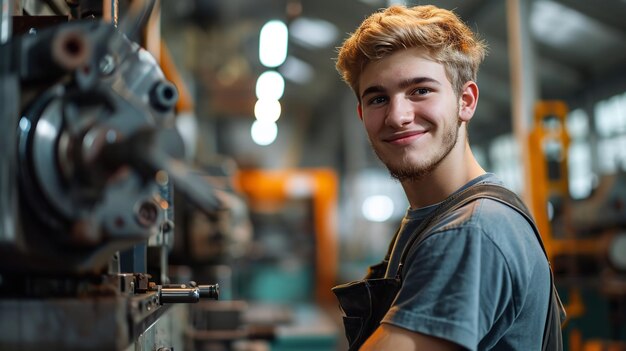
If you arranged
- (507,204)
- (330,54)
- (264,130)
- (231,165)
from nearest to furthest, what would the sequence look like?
(507,204) → (330,54) → (231,165) → (264,130)

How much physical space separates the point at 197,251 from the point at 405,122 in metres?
2.75

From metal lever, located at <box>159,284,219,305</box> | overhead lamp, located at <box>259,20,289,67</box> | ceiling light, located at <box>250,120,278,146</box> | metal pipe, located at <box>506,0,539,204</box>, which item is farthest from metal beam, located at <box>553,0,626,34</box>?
metal lever, located at <box>159,284,219,305</box>

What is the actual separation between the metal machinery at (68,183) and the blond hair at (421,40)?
513mm

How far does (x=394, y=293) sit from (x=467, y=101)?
0.41 metres

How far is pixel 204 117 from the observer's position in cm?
874

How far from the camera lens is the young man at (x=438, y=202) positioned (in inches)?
37.4

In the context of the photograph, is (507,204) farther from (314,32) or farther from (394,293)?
(314,32)

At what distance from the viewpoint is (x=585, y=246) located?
13.6 ft

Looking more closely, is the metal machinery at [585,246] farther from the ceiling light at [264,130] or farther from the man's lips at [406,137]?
the man's lips at [406,137]

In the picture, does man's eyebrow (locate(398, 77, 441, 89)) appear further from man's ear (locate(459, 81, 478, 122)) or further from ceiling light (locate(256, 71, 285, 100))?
ceiling light (locate(256, 71, 285, 100))

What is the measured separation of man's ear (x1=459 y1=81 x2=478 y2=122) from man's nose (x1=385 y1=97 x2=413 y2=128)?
136mm

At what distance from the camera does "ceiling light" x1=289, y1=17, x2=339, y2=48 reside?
8094 millimetres

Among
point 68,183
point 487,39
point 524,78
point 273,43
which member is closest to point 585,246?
point 524,78

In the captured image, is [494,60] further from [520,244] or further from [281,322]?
[520,244]
